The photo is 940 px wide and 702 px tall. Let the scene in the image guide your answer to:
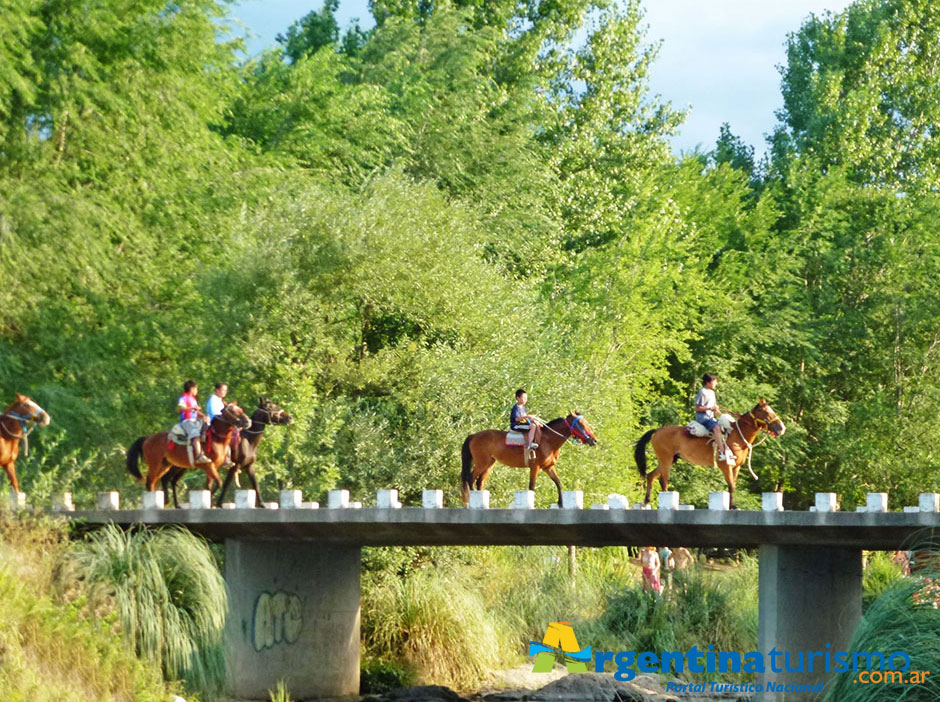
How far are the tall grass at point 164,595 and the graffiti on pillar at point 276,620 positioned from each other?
→ 2246mm

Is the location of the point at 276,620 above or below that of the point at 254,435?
below

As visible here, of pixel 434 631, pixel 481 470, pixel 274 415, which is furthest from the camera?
pixel 434 631


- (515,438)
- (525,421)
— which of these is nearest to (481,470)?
(515,438)

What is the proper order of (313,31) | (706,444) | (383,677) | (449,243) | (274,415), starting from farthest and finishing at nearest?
1. (313,31)
2. (449,243)
3. (383,677)
4. (274,415)
5. (706,444)

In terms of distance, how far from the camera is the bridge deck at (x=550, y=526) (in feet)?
61.1

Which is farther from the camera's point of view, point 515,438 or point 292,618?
point 292,618

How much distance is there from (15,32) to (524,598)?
1455 centimetres

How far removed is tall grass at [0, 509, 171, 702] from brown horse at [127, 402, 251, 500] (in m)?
4.51

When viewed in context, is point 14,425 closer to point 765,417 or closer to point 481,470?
point 481,470

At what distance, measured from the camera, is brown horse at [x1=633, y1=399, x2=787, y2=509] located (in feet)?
73.5

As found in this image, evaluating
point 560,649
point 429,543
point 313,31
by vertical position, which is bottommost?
point 560,649

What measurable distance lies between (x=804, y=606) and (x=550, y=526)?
134 inches

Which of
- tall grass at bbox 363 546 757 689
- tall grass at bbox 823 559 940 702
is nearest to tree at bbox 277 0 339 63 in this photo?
tall grass at bbox 363 546 757 689

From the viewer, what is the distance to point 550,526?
826 inches
